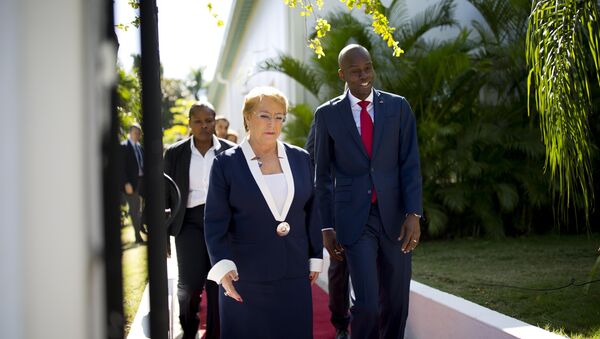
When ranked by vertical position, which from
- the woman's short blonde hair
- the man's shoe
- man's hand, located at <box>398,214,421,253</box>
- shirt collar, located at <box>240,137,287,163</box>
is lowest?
the man's shoe

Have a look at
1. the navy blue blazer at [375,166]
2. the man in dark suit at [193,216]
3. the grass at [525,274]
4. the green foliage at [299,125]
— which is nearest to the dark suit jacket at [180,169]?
the man in dark suit at [193,216]

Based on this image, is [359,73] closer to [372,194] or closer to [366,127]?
[366,127]

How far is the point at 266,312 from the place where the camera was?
12.1ft

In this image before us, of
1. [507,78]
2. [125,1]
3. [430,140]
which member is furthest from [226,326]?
[507,78]

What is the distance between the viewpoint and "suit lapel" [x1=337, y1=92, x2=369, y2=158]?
4.68 m

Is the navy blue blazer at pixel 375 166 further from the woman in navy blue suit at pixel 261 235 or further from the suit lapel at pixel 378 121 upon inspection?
the woman in navy blue suit at pixel 261 235

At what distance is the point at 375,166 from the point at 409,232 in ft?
1.60

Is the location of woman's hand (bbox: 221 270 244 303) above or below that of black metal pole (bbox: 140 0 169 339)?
below

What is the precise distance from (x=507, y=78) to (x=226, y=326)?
8225 mm

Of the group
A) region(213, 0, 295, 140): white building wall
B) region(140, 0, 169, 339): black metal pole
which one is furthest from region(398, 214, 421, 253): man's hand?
region(213, 0, 295, 140): white building wall

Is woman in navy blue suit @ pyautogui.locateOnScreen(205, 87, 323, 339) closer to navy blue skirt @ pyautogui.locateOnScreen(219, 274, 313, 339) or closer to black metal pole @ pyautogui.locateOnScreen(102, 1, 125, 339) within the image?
navy blue skirt @ pyautogui.locateOnScreen(219, 274, 313, 339)

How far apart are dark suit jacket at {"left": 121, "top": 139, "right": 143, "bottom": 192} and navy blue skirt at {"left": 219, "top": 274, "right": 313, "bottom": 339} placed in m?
2.10

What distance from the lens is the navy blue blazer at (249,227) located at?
12.1 feet

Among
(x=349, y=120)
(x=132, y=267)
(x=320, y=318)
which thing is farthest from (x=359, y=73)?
(x=132, y=267)
